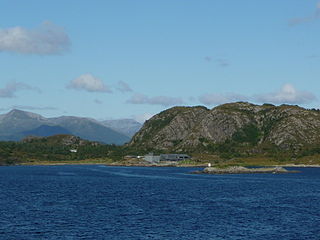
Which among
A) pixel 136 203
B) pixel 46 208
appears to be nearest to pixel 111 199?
pixel 136 203

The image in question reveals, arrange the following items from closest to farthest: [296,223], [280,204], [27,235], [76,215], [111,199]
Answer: [27,235]
[296,223]
[76,215]
[280,204]
[111,199]

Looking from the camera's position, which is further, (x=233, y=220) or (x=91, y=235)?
(x=233, y=220)

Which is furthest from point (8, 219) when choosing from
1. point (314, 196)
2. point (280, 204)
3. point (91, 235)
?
point (314, 196)

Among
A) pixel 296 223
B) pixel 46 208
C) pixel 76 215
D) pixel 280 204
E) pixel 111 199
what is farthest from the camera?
pixel 111 199

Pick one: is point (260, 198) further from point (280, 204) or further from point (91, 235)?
point (91, 235)

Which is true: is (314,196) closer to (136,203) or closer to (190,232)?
(136,203)

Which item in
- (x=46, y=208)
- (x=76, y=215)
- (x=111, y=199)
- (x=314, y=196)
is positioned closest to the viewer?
(x=76, y=215)

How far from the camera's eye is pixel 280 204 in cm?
13312

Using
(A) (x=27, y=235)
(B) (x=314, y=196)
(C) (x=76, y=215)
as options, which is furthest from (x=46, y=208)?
(B) (x=314, y=196)

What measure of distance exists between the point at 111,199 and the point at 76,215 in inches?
1409

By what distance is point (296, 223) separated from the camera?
3910 inches

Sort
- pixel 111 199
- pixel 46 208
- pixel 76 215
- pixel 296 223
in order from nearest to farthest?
pixel 296 223 < pixel 76 215 < pixel 46 208 < pixel 111 199

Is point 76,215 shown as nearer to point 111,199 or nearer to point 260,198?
point 111,199

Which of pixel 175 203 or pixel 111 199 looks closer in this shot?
pixel 175 203
